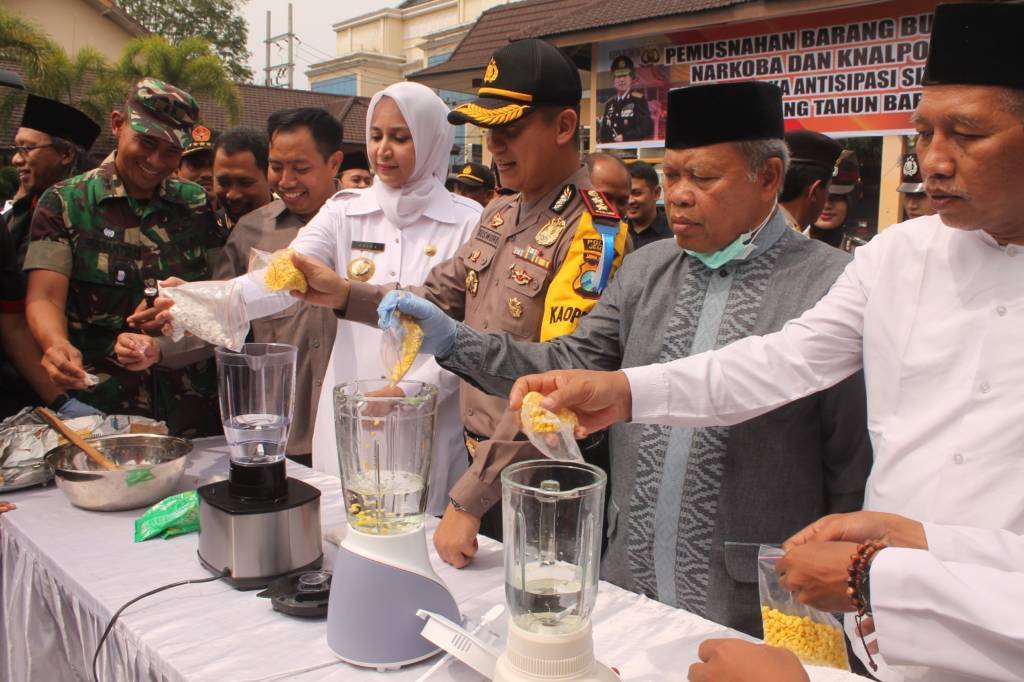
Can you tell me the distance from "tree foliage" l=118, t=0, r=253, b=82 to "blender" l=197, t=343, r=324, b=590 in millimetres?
38950

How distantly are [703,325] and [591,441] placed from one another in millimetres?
496

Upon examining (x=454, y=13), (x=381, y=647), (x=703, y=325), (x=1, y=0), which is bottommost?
(x=381, y=647)

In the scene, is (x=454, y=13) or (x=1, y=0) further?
(x=454, y=13)

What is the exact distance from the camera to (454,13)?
114 feet

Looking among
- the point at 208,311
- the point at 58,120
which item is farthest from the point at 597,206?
the point at 58,120

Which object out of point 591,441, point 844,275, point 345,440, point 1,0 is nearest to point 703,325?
point 844,275

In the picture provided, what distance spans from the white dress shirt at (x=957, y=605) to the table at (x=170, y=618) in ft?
0.74

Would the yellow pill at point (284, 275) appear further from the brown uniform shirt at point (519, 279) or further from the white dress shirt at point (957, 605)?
the white dress shirt at point (957, 605)

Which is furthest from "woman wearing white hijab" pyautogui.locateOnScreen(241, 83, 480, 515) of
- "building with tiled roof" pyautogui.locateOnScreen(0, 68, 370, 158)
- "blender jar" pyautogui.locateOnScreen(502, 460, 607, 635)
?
"building with tiled roof" pyautogui.locateOnScreen(0, 68, 370, 158)

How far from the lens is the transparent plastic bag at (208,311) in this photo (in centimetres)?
214

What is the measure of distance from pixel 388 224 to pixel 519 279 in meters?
0.87

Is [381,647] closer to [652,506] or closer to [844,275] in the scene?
[652,506]

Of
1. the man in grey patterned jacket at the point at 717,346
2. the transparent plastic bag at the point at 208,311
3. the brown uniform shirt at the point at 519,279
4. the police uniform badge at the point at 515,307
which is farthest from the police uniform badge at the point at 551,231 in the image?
the transparent plastic bag at the point at 208,311

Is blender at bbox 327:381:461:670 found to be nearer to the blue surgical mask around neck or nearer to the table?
the table
